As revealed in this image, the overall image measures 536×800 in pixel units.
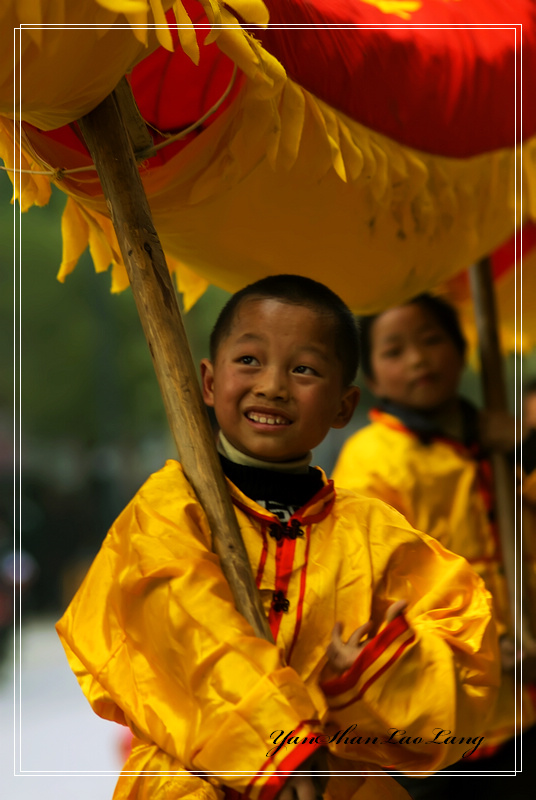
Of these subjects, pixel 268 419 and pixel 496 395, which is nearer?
pixel 268 419

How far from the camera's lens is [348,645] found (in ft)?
2.77

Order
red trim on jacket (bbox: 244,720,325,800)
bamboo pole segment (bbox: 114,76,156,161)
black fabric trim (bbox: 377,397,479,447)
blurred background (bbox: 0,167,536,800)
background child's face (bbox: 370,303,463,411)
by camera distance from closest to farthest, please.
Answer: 1. red trim on jacket (bbox: 244,720,325,800)
2. bamboo pole segment (bbox: 114,76,156,161)
3. blurred background (bbox: 0,167,536,800)
4. background child's face (bbox: 370,303,463,411)
5. black fabric trim (bbox: 377,397,479,447)

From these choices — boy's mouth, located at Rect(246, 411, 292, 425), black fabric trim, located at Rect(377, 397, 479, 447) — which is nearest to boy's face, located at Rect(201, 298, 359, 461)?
boy's mouth, located at Rect(246, 411, 292, 425)

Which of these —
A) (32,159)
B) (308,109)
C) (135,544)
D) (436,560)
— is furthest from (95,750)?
(308,109)

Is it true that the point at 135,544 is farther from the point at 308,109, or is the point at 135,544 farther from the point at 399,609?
the point at 308,109

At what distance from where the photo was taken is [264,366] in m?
0.87

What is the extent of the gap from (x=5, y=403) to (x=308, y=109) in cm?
52

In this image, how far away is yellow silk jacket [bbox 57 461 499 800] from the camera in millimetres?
755

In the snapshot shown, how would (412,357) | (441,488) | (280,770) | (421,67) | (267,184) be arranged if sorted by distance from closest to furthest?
(280,770)
(267,184)
(421,67)
(412,357)
(441,488)

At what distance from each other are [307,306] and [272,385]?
0.10 meters

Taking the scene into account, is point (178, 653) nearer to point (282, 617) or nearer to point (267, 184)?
point (282, 617)

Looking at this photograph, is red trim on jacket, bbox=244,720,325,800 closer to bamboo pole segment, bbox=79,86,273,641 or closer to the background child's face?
bamboo pole segment, bbox=79,86,273,641

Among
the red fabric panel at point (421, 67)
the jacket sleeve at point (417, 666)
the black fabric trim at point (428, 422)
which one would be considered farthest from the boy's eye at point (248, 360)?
the black fabric trim at point (428, 422)

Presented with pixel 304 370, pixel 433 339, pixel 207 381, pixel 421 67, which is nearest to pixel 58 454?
pixel 207 381
